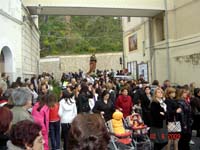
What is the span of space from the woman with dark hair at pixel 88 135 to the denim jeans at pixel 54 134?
7.06 meters

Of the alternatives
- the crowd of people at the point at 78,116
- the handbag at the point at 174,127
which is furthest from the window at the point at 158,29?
the handbag at the point at 174,127

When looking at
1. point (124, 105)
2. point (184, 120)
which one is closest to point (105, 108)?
point (124, 105)

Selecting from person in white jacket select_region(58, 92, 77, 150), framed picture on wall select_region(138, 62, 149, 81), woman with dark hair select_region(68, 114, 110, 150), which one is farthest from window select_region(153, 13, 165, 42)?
woman with dark hair select_region(68, 114, 110, 150)

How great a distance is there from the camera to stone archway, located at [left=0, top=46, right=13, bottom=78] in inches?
731

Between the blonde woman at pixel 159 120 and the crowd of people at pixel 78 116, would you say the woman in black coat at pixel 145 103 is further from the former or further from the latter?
the blonde woman at pixel 159 120

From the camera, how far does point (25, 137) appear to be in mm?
3508

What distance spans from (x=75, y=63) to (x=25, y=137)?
166ft

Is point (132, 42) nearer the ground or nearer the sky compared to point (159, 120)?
nearer the sky

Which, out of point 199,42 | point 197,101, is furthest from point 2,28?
point 199,42

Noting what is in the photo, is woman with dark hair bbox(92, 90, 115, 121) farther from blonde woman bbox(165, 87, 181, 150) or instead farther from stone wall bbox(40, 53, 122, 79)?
stone wall bbox(40, 53, 122, 79)

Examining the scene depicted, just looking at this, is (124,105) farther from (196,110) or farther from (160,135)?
(160,135)

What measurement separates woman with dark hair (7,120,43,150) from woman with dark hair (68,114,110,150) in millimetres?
832

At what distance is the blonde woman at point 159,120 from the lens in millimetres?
8570

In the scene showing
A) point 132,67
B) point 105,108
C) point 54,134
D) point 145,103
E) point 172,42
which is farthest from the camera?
point 132,67
